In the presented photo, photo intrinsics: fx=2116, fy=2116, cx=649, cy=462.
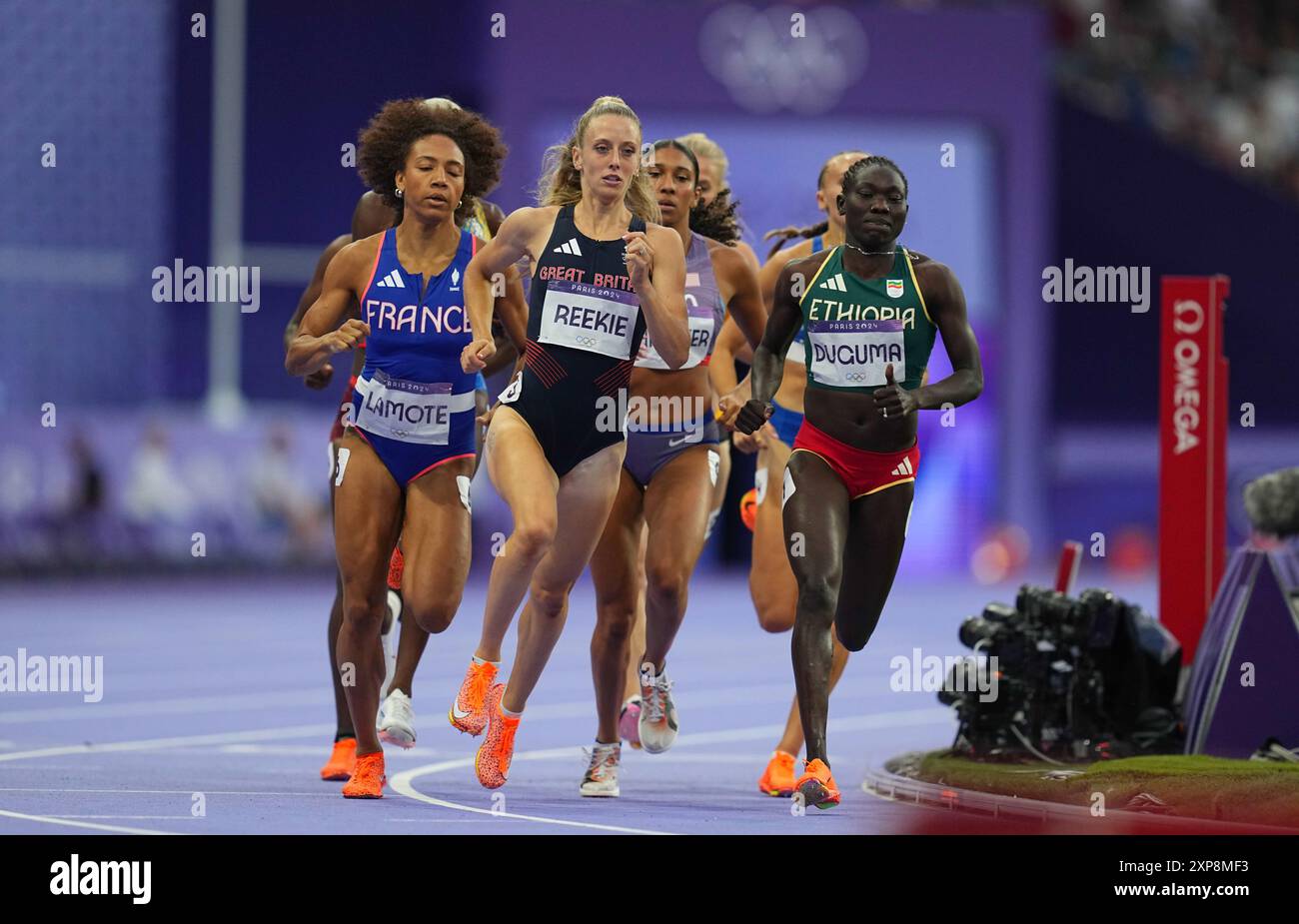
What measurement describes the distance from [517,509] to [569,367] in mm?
684

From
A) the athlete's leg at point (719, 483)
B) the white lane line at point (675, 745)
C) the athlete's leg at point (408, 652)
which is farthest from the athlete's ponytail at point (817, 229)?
the white lane line at point (675, 745)

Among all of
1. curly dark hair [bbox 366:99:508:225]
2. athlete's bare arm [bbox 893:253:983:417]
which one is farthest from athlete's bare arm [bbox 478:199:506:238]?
athlete's bare arm [bbox 893:253:983:417]

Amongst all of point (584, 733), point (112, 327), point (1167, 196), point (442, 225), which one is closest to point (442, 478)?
point (442, 225)

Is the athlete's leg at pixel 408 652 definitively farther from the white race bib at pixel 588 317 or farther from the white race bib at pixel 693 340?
the white race bib at pixel 693 340

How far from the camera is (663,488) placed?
959 centimetres

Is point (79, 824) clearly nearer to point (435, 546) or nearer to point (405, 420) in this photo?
point (435, 546)

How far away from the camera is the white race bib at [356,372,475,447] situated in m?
8.98

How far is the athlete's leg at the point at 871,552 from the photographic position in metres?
8.79

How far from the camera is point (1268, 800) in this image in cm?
853

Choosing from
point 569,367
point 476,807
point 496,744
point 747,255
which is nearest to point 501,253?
point 569,367

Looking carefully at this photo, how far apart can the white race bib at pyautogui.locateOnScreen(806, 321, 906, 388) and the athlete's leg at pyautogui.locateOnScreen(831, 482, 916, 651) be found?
401 mm

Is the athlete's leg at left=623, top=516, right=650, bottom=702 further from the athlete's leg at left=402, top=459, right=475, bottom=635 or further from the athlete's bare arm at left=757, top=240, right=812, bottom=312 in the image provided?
the athlete's bare arm at left=757, top=240, right=812, bottom=312
